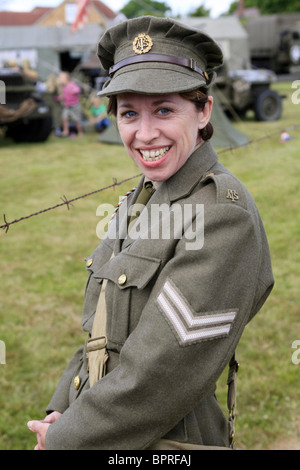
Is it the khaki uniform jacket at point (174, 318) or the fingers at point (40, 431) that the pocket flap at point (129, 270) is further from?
the fingers at point (40, 431)

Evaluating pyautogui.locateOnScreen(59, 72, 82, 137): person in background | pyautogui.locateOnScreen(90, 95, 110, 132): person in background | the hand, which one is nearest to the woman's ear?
the hand

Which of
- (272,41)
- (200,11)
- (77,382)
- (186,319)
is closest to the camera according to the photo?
(186,319)

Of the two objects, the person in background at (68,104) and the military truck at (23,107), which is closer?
the military truck at (23,107)

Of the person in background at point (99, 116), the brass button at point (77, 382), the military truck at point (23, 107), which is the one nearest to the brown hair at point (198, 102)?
the brass button at point (77, 382)

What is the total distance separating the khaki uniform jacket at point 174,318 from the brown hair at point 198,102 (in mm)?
112

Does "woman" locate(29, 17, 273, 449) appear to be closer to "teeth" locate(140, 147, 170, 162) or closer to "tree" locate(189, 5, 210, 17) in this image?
"teeth" locate(140, 147, 170, 162)

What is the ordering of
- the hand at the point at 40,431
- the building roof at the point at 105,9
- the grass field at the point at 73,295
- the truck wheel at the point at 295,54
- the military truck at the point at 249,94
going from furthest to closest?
the building roof at the point at 105,9 < the truck wheel at the point at 295,54 < the military truck at the point at 249,94 < the grass field at the point at 73,295 < the hand at the point at 40,431

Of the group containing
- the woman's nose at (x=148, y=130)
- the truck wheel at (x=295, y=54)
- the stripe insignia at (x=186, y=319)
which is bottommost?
the stripe insignia at (x=186, y=319)

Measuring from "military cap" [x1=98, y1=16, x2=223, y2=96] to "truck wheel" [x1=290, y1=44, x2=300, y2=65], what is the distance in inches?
1092

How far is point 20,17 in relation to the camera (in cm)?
5050

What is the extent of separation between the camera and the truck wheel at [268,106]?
14.3 metres

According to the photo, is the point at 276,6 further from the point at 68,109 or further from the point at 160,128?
the point at 160,128

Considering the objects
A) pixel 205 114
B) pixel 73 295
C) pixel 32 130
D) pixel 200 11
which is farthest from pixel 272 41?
pixel 205 114

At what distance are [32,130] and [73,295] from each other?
28.6 ft
